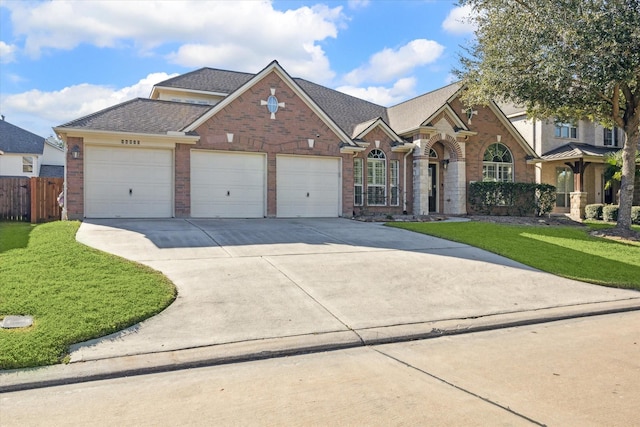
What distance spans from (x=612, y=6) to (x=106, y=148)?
1626cm

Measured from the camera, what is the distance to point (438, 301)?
706 cm

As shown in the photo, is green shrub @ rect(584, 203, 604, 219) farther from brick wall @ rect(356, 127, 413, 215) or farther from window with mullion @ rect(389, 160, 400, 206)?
window with mullion @ rect(389, 160, 400, 206)

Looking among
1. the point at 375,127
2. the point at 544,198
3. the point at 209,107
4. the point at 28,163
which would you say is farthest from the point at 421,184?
the point at 28,163

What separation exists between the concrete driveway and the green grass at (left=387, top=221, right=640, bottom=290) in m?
0.63

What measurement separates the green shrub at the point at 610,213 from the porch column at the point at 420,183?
10058mm

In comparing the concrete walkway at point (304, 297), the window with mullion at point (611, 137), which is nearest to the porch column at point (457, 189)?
the concrete walkway at point (304, 297)

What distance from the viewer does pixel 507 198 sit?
70.5ft

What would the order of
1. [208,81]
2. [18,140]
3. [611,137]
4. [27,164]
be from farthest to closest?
[18,140] < [27,164] < [611,137] < [208,81]

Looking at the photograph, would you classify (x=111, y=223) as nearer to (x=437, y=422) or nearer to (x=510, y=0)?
(x=437, y=422)

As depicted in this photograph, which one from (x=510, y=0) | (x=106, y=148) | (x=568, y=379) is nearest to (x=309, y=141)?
(x=106, y=148)

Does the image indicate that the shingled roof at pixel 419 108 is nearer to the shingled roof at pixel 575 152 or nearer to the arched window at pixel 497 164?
the arched window at pixel 497 164

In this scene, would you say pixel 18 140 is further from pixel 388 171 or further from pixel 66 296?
pixel 66 296

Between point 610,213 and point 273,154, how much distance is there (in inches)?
696

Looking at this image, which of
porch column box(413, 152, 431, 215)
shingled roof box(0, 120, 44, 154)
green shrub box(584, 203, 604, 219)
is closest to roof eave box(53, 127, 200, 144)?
porch column box(413, 152, 431, 215)
